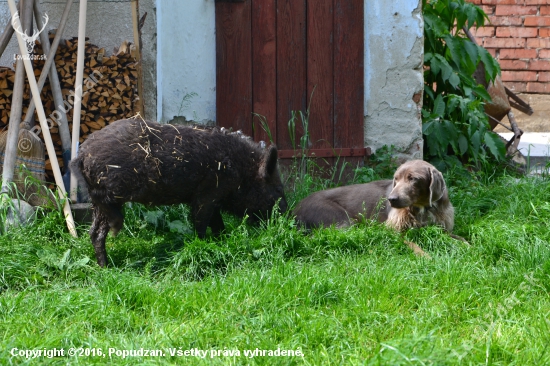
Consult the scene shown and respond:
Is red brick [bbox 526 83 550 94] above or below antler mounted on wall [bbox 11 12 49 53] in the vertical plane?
below

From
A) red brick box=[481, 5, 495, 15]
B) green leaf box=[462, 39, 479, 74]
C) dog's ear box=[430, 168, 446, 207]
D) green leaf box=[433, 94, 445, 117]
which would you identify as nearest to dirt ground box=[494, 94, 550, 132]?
red brick box=[481, 5, 495, 15]

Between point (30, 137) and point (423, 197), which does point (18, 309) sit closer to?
point (30, 137)

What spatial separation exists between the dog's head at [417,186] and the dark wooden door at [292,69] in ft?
6.21

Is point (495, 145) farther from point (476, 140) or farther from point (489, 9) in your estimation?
point (489, 9)

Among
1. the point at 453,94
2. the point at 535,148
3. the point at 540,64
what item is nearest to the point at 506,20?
the point at 540,64

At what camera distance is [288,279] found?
4.01 meters

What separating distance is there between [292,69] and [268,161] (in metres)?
2.12

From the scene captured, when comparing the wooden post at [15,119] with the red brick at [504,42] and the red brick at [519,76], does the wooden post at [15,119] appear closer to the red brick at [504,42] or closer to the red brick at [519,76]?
the red brick at [504,42]

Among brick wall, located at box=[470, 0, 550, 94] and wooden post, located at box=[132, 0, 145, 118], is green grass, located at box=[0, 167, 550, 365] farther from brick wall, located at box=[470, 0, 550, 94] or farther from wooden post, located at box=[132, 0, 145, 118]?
brick wall, located at box=[470, 0, 550, 94]

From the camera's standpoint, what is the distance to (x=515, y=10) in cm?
1195

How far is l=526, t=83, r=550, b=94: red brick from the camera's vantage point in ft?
39.8

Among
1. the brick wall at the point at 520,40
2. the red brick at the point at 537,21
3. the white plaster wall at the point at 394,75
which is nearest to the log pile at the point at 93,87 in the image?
the white plaster wall at the point at 394,75

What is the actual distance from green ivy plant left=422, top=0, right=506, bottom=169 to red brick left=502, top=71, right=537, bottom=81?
4361mm
